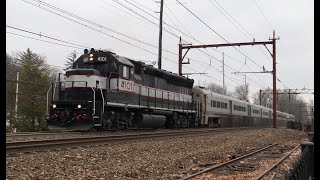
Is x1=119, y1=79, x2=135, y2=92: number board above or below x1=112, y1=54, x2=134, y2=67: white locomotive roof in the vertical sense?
below

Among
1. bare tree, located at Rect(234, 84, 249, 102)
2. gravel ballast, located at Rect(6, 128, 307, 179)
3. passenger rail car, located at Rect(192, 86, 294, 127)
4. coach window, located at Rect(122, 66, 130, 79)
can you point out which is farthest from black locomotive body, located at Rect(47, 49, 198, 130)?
bare tree, located at Rect(234, 84, 249, 102)

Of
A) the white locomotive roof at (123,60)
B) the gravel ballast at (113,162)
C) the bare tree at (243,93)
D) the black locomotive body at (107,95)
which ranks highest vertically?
the bare tree at (243,93)

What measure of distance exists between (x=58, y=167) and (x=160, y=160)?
10.9 ft

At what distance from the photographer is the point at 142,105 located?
20.5 metres

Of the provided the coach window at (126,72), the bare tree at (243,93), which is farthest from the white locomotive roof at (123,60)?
the bare tree at (243,93)

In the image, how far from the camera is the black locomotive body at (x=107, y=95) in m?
16.5

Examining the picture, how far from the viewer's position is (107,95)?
57.3 feet

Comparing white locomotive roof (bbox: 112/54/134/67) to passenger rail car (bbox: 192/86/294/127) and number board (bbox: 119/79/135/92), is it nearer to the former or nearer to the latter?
number board (bbox: 119/79/135/92)

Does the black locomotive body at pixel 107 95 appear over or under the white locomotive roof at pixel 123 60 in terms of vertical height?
under

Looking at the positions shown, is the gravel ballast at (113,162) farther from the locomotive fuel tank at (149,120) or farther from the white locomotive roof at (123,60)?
the locomotive fuel tank at (149,120)

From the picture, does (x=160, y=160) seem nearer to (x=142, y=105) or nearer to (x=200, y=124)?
(x=142, y=105)

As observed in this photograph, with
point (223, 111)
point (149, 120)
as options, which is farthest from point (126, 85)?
point (223, 111)

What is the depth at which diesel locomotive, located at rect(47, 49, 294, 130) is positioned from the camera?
652 inches

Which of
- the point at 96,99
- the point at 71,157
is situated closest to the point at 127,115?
the point at 96,99
